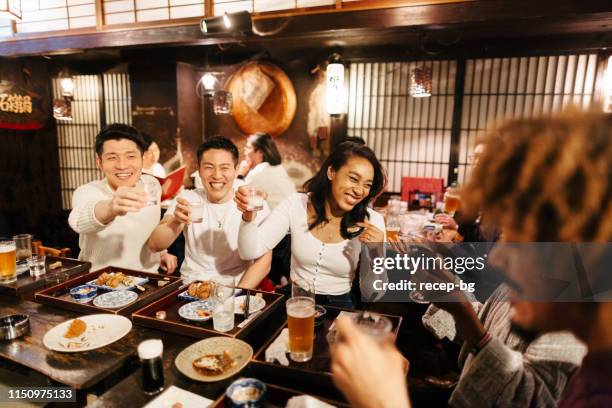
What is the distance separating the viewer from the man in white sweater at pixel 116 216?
2558 millimetres

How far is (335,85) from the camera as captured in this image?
5.91 metres

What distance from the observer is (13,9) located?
14.8 feet

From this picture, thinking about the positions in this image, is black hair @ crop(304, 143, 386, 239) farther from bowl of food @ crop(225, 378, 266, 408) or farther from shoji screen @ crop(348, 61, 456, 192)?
shoji screen @ crop(348, 61, 456, 192)

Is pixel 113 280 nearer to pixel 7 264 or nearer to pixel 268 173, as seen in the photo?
pixel 7 264

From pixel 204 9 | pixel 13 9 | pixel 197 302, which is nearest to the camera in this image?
pixel 197 302

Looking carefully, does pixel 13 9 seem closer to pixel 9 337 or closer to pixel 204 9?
pixel 204 9

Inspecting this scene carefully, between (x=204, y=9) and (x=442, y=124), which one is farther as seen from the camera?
(x=442, y=124)

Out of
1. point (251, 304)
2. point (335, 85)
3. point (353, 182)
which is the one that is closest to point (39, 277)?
point (251, 304)

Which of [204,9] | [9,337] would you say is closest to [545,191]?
[9,337]

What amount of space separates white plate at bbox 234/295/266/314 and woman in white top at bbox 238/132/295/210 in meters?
A: 3.50

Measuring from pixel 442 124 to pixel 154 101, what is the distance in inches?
208

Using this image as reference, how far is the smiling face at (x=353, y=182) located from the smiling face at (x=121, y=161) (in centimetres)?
155

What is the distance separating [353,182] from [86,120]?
7641 mm

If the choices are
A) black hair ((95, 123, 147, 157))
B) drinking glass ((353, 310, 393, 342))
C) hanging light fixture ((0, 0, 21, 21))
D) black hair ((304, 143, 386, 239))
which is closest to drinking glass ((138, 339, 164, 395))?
drinking glass ((353, 310, 393, 342))
